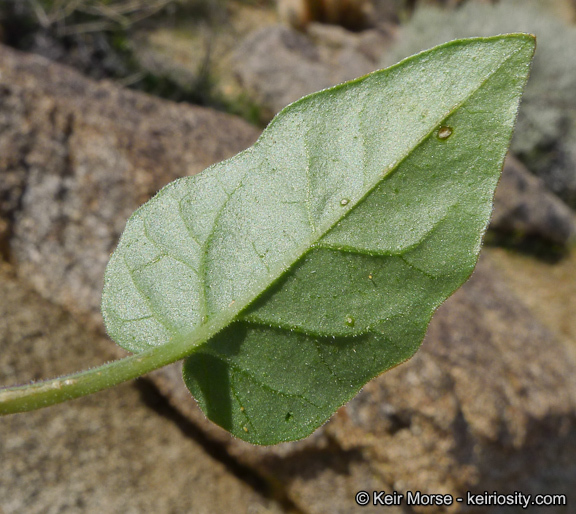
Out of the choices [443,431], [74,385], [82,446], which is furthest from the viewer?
[443,431]

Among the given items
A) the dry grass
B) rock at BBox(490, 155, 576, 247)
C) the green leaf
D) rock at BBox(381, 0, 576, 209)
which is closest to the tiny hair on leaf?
the green leaf

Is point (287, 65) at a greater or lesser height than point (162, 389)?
lesser

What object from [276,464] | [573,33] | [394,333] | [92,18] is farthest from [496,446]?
[573,33]

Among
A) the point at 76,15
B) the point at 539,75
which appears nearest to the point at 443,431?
the point at 76,15

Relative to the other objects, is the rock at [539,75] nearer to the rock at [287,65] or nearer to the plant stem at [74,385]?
the rock at [287,65]

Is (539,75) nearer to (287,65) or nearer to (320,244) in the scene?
(287,65)
